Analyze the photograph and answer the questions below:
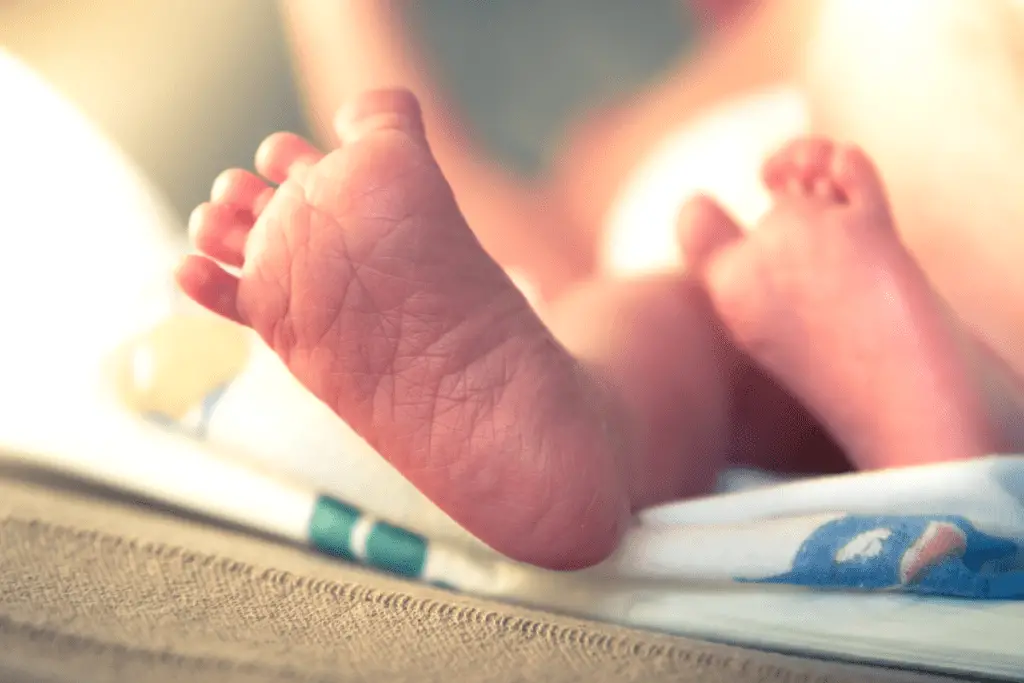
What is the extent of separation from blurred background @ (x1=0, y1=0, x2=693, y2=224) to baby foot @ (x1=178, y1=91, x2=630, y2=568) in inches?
3.5

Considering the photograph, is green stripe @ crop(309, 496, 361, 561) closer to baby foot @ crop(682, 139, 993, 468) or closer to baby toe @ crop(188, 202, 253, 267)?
baby toe @ crop(188, 202, 253, 267)

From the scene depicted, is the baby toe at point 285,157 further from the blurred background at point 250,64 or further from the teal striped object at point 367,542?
the teal striped object at point 367,542

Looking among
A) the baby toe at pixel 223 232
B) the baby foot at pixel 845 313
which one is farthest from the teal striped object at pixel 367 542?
the baby foot at pixel 845 313

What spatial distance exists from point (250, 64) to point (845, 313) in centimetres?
37

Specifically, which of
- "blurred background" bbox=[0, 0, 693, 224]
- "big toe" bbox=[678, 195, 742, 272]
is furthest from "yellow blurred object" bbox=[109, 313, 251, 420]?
"big toe" bbox=[678, 195, 742, 272]

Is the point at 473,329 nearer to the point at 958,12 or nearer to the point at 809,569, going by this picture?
the point at 809,569

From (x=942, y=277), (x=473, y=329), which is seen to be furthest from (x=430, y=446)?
(x=942, y=277)

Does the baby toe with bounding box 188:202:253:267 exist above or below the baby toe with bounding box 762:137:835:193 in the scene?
above

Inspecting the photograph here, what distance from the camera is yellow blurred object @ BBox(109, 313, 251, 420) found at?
415 mm

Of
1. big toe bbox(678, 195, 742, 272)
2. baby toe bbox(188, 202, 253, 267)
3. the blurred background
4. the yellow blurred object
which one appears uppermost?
the blurred background

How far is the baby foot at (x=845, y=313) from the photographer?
439 millimetres

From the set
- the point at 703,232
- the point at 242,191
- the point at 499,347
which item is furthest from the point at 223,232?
the point at 703,232

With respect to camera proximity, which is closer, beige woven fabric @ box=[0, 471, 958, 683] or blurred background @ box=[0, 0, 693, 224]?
beige woven fabric @ box=[0, 471, 958, 683]

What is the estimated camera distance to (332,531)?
0.38 m
